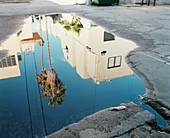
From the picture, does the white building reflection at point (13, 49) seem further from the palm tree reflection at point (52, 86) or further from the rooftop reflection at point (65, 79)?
the palm tree reflection at point (52, 86)

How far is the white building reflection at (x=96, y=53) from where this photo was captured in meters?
3.58

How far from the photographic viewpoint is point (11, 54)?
4.17 m

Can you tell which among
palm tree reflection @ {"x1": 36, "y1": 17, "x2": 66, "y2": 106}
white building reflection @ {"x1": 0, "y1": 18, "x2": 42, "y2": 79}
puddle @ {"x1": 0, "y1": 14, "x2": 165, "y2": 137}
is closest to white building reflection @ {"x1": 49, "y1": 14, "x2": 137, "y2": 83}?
puddle @ {"x1": 0, "y1": 14, "x2": 165, "y2": 137}

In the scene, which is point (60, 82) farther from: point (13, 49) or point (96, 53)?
point (13, 49)

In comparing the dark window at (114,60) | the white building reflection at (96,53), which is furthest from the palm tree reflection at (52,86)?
the dark window at (114,60)

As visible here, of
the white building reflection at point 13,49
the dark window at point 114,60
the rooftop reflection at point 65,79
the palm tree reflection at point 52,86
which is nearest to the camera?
the rooftop reflection at point 65,79

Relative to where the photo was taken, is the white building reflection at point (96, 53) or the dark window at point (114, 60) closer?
the white building reflection at point (96, 53)

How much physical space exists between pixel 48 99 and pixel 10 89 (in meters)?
0.77

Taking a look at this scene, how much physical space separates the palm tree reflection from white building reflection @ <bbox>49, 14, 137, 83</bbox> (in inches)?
20.7

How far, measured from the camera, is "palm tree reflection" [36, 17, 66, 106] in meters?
2.72

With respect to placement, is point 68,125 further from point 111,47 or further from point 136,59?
point 111,47

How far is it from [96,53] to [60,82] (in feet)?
4.92

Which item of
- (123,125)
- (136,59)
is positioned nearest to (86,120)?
(123,125)

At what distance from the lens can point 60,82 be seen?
319cm
